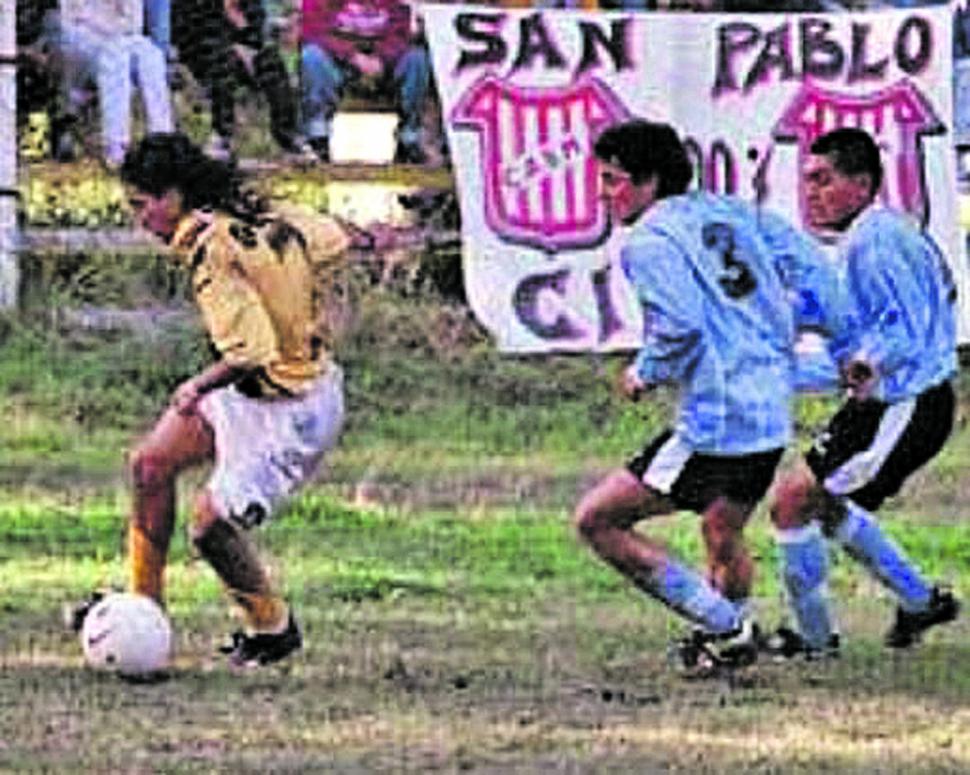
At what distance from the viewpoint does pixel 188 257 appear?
10.5 metres

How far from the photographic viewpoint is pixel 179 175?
10.5 meters

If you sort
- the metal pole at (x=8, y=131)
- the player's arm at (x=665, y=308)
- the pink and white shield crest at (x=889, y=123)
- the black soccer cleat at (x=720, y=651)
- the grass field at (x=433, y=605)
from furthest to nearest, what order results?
the pink and white shield crest at (x=889, y=123), the metal pole at (x=8, y=131), the black soccer cleat at (x=720, y=651), the player's arm at (x=665, y=308), the grass field at (x=433, y=605)

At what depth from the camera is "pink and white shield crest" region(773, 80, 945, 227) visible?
18.9 meters

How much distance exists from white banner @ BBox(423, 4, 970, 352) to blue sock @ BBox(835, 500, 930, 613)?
7150 mm

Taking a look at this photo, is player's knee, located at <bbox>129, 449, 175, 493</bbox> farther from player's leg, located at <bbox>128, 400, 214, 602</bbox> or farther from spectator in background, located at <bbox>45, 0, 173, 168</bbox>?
spectator in background, located at <bbox>45, 0, 173, 168</bbox>

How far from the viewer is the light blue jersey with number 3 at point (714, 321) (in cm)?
1023

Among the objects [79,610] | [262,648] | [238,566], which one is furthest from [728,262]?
[79,610]

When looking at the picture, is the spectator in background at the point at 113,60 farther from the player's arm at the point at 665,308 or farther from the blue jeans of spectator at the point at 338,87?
the player's arm at the point at 665,308

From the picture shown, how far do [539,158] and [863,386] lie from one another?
7.76m

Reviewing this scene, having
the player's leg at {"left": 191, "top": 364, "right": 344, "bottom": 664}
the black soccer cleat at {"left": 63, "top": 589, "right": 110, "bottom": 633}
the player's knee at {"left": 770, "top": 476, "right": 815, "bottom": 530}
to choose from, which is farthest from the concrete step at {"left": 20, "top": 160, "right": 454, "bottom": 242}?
the player's leg at {"left": 191, "top": 364, "right": 344, "bottom": 664}

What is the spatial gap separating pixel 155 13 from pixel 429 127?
1537 millimetres

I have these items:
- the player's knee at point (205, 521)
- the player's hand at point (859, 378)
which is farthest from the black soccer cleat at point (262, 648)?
the player's hand at point (859, 378)

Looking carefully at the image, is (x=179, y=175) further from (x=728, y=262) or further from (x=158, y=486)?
(x=728, y=262)

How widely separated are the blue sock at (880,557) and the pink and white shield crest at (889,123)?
772 centimetres
